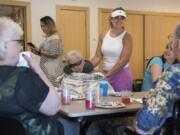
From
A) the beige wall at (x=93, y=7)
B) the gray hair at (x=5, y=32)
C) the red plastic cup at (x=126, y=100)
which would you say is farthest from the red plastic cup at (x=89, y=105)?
the beige wall at (x=93, y=7)

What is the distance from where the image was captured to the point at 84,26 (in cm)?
649

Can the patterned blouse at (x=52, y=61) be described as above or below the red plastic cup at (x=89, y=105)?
above

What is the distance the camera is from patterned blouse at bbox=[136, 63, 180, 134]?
165cm

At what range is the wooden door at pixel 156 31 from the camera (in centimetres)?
732

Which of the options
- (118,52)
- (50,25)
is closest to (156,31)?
(50,25)

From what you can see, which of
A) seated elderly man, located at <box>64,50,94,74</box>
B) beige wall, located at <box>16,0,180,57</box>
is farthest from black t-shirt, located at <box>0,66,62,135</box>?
beige wall, located at <box>16,0,180,57</box>

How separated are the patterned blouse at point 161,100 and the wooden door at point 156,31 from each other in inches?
225

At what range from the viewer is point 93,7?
21.5 feet

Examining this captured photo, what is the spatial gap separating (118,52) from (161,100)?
1.66m

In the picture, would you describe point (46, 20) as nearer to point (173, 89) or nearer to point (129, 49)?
point (129, 49)

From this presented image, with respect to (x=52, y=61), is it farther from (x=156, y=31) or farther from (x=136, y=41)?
(x=156, y=31)

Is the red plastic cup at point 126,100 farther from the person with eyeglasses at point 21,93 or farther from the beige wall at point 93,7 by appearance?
the beige wall at point 93,7

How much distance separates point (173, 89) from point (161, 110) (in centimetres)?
12

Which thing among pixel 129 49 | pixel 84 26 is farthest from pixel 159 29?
pixel 129 49
